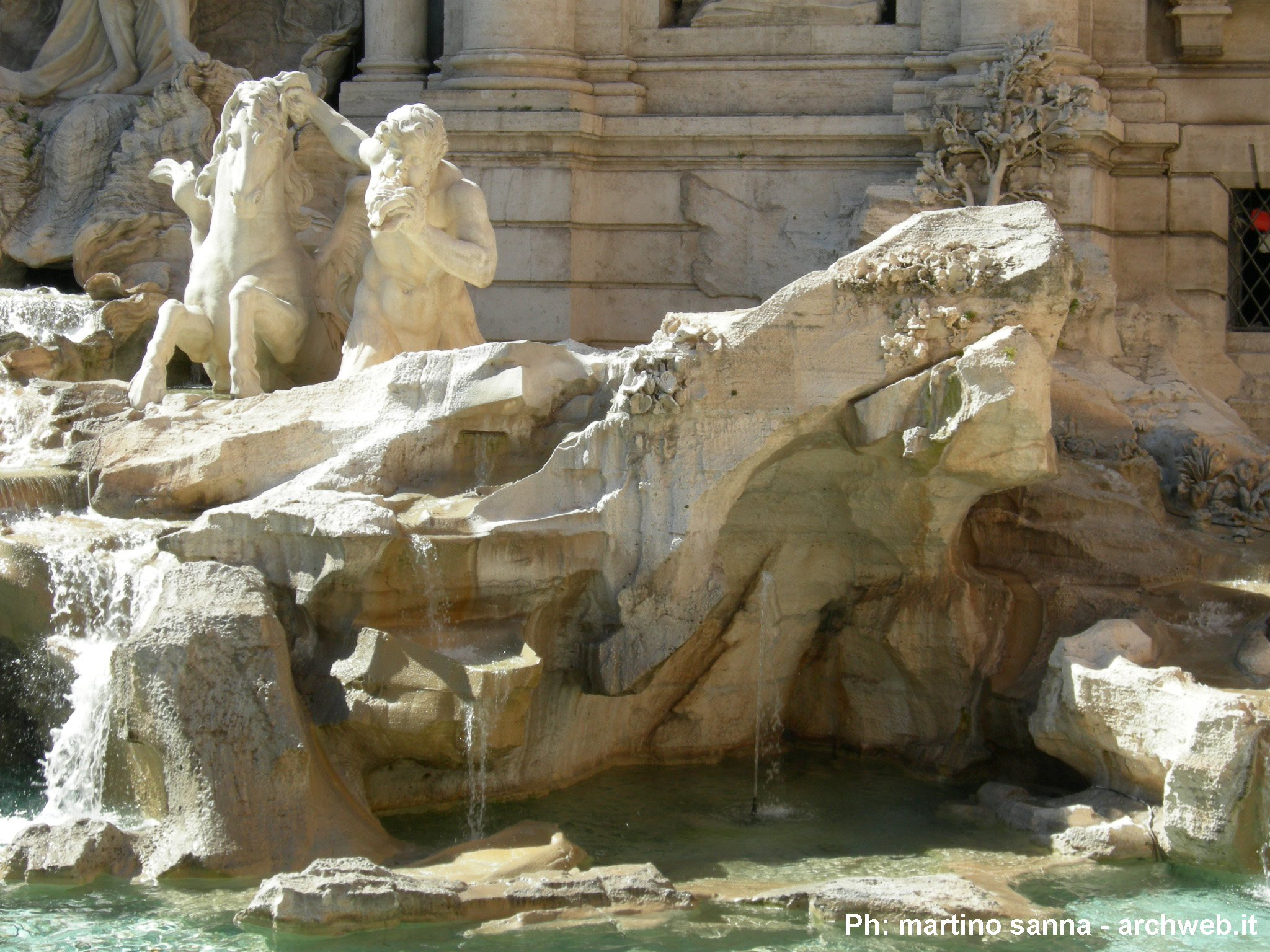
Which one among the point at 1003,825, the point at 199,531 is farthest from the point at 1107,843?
the point at 199,531

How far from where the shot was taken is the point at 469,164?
38.2 ft

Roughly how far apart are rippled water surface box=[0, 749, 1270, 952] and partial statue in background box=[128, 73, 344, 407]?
8.53ft

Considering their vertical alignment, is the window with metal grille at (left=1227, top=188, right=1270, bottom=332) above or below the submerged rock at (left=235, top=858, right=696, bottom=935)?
above

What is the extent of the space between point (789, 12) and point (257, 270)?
16.4 feet

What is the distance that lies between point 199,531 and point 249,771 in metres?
1.16

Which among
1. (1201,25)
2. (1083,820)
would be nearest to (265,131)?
(1083,820)

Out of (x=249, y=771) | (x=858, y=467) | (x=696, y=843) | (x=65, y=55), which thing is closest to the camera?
(x=249, y=771)

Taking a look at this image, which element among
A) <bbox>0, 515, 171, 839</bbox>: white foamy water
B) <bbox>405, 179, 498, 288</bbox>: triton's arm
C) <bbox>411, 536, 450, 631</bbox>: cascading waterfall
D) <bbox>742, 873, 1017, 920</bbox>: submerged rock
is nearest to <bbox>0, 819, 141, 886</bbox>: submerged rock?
<bbox>0, 515, 171, 839</bbox>: white foamy water

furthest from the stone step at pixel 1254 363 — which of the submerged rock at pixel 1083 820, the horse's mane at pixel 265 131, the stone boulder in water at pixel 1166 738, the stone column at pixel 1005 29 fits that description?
the horse's mane at pixel 265 131

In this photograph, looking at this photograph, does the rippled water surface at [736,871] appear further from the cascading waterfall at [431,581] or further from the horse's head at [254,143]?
the horse's head at [254,143]

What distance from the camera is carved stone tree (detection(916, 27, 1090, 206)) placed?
1070cm

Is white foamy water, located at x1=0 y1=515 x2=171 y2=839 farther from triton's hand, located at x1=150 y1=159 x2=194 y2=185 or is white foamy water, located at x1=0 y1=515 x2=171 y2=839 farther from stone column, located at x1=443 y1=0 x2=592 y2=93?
stone column, located at x1=443 y1=0 x2=592 y2=93

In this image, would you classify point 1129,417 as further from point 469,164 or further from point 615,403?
point 469,164

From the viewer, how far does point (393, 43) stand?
40.5ft
